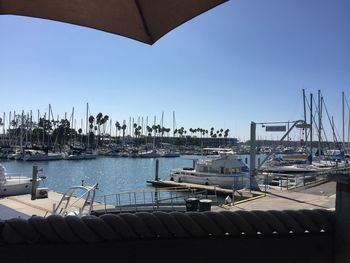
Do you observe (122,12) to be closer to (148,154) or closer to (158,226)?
(158,226)

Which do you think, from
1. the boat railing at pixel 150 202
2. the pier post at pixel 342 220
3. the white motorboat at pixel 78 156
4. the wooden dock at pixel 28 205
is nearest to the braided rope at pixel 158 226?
the pier post at pixel 342 220

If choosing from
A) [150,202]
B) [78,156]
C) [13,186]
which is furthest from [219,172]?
[78,156]

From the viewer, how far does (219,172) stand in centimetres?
4019

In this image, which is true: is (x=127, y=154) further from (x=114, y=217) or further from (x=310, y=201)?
(x=114, y=217)

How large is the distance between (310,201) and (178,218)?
16126 millimetres

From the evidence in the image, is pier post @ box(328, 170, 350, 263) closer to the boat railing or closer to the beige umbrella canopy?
the beige umbrella canopy

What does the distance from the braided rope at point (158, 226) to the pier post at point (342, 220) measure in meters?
0.10

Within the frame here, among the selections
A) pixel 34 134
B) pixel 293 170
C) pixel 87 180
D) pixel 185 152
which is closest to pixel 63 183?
pixel 87 180

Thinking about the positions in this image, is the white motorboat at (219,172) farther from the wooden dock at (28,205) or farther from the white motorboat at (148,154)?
the white motorboat at (148,154)

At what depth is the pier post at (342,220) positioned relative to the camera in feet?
10.3

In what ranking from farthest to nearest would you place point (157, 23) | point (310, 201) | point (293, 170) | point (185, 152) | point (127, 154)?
point (185, 152)
point (127, 154)
point (293, 170)
point (310, 201)
point (157, 23)

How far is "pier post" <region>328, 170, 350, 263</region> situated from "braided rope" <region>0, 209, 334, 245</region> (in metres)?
0.10

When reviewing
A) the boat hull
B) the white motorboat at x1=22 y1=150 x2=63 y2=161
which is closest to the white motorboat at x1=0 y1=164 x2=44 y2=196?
the boat hull

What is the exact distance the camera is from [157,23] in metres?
3.67
